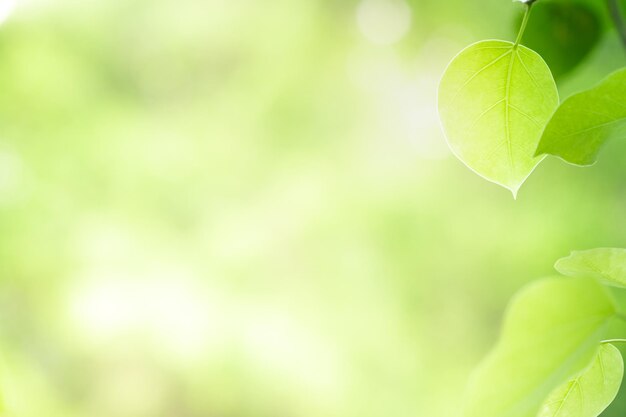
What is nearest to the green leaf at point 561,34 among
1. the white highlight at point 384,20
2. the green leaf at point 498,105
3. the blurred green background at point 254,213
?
the green leaf at point 498,105

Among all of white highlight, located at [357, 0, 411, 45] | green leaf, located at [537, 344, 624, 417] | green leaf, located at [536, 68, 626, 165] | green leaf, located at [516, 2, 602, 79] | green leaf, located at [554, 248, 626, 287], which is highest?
white highlight, located at [357, 0, 411, 45]

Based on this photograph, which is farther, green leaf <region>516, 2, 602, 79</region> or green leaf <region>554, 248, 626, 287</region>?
green leaf <region>516, 2, 602, 79</region>

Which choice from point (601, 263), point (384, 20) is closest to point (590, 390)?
point (601, 263)

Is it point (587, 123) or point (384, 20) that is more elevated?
point (384, 20)

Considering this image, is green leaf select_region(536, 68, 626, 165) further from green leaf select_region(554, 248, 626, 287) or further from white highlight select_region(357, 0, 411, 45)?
white highlight select_region(357, 0, 411, 45)

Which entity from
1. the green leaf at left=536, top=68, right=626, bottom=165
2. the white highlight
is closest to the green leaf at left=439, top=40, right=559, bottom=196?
the green leaf at left=536, top=68, right=626, bottom=165

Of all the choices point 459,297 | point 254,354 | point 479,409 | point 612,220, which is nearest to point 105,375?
point 254,354

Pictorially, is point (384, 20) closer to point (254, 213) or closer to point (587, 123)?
point (254, 213)
